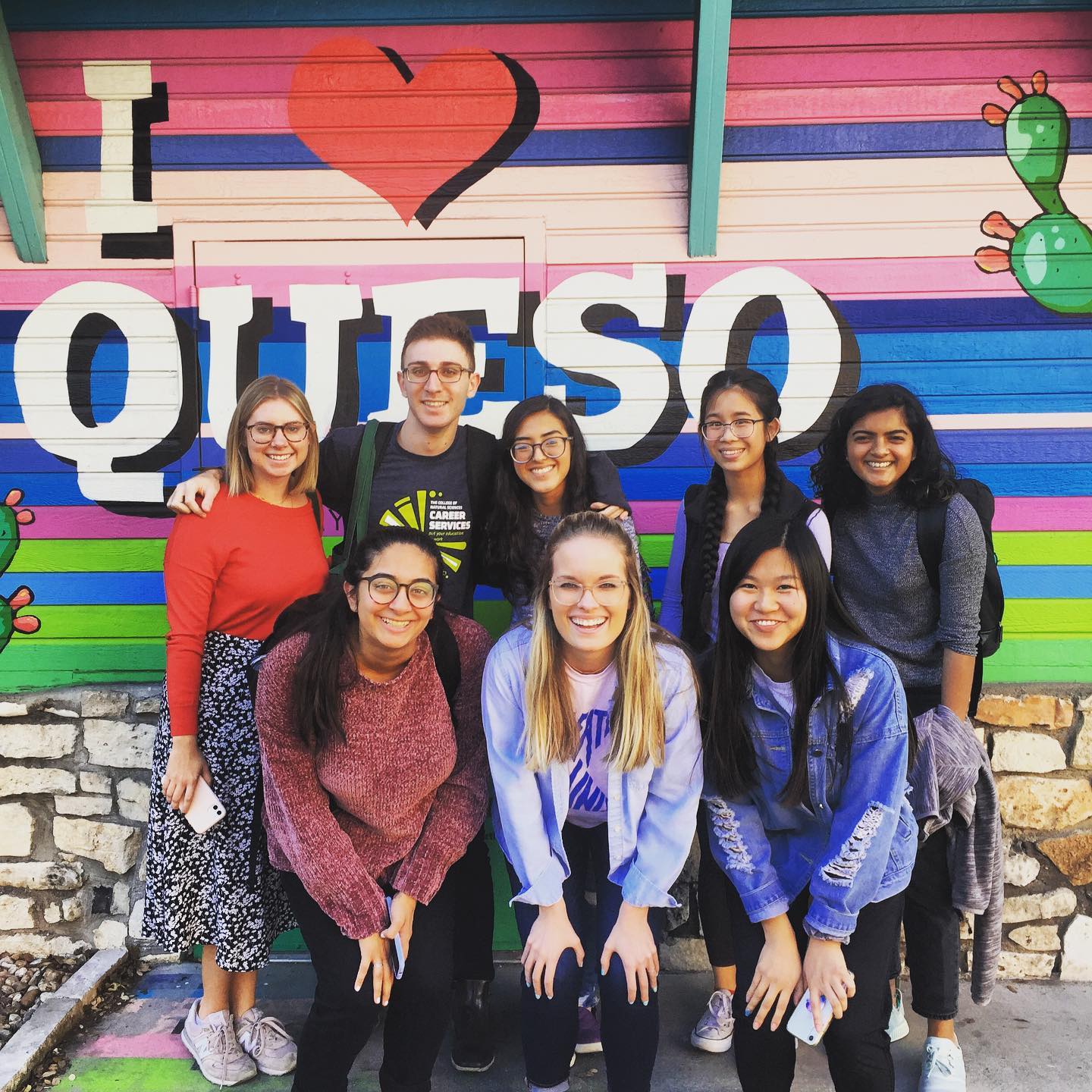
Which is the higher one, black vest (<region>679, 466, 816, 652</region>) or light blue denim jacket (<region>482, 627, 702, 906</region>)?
black vest (<region>679, 466, 816, 652</region>)

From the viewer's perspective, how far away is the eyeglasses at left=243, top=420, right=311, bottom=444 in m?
2.59

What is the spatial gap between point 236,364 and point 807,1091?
324 centimetres

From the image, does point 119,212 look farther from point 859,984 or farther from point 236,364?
point 859,984

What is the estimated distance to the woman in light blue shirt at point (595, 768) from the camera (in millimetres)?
2283

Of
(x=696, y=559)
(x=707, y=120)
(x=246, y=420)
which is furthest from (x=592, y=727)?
(x=707, y=120)

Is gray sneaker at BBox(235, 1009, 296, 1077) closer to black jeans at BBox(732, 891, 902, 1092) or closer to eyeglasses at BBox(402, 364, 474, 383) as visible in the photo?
black jeans at BBox(732, 891, 902, 1092)

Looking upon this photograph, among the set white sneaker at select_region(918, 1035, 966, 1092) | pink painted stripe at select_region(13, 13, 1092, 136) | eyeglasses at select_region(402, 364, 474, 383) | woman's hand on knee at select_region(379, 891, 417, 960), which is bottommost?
white sneaker at select_region(918, 1035, 966, 1092)

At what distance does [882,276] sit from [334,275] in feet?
7.04

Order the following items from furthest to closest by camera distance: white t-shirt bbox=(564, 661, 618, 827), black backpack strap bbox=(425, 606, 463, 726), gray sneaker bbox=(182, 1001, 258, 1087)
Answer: gray sneaker bbox=(182, 1001, 258, 1087)
black backpack strap bbox=(425, 606, 463, 726)
white t-shirt bbox=(564, 661, 618, 827)

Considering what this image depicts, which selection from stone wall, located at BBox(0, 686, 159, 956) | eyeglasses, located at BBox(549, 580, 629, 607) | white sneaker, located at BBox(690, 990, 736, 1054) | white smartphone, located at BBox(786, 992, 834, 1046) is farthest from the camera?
stone wall, located at BBox(0, 686, 159, 956)

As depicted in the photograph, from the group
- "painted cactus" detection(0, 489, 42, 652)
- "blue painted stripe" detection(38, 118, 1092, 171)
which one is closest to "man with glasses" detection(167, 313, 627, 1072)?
"blue painted stripe" detection(38, 118, 1092, 171)

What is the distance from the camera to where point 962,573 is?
2570 mm

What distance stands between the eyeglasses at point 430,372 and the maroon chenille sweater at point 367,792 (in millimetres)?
813

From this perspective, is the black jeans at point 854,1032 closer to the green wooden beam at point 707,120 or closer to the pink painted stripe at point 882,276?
the pink painted stripe at point 882,276
